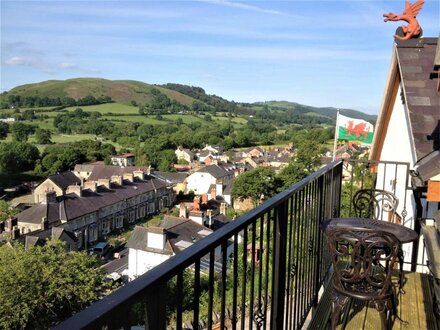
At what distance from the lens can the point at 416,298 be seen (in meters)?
3.52

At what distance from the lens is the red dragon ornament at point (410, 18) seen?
5.63m

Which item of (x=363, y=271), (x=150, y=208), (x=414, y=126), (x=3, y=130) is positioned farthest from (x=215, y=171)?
(x=3, y=130)

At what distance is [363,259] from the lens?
2674mm

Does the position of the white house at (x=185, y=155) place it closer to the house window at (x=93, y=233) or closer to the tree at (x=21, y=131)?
the tree at (x=21, y=131)

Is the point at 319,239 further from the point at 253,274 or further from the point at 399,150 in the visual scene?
the point at 399,150

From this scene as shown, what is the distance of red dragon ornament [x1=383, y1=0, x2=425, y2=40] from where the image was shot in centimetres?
563

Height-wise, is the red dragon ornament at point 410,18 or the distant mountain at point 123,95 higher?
the distant mountain at point 123,95

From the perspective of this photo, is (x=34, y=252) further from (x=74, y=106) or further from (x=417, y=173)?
(x=74, y=106)

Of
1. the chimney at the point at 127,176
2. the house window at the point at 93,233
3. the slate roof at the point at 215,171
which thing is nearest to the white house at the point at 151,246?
the house window at the point at 93,233

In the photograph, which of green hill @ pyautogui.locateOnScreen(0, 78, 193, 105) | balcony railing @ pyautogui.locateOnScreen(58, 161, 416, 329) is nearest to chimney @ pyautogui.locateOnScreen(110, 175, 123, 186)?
balcony railing @ pyautogui.locateOnScreen(58, 161, 416, 329)

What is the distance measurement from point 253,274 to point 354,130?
15.5 m

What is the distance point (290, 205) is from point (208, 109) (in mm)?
166702

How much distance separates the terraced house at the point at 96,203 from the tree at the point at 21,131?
4574cm

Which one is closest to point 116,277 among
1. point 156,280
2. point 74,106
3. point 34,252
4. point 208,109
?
point 34,252
